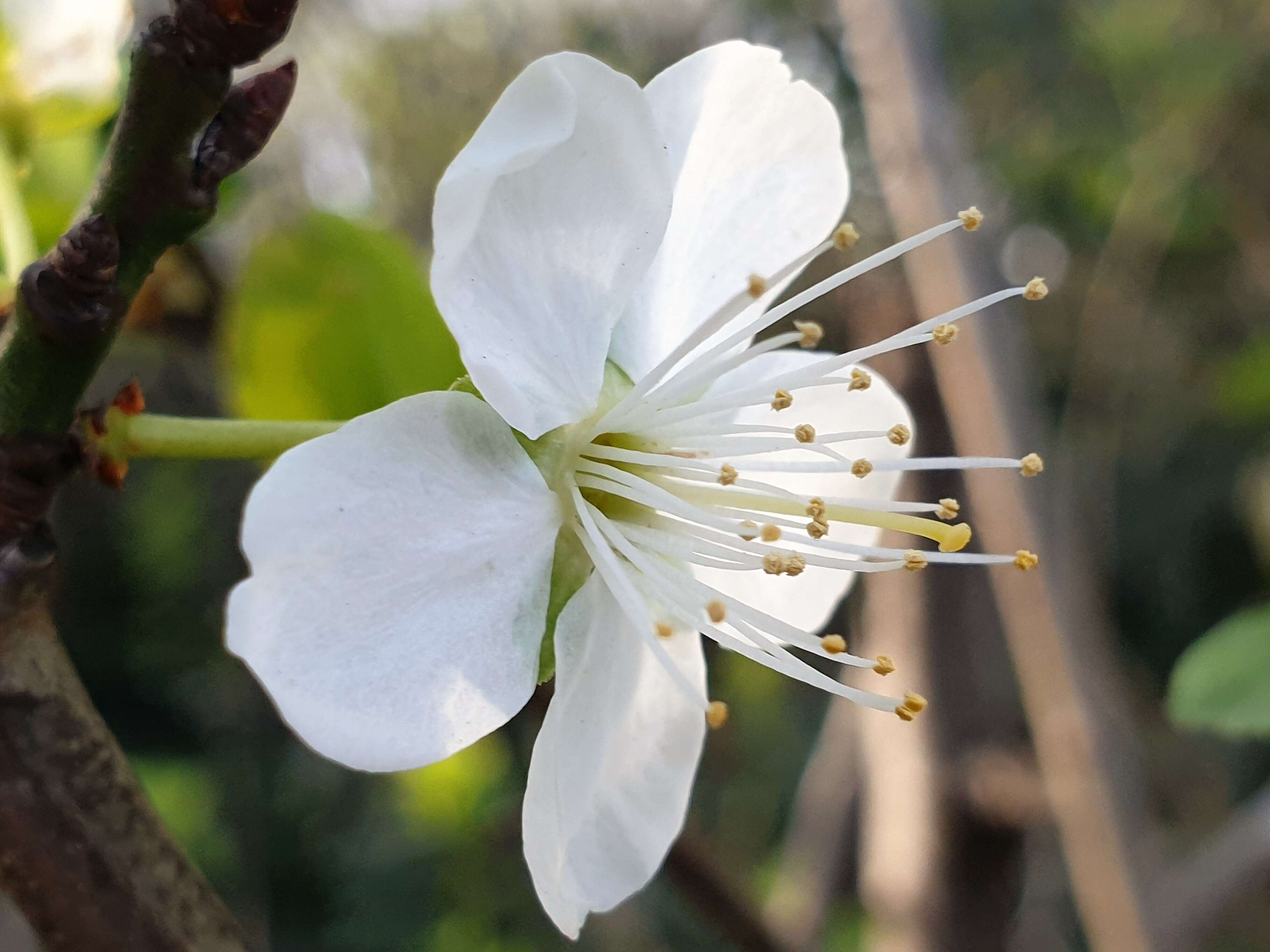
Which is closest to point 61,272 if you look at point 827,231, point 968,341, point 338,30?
Result: point 827,231

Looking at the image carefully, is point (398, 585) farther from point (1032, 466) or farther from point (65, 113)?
point (65, 113)

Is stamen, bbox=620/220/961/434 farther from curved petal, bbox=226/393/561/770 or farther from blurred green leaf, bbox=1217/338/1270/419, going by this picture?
blurred green leaf, bbox=1217/338/1270/419

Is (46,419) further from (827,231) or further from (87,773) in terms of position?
(827,231)

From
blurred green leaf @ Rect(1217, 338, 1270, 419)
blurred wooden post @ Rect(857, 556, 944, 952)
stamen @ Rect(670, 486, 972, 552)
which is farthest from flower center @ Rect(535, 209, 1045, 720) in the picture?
blurred green leaf @ Rect(1217, 338, 1270, 419)

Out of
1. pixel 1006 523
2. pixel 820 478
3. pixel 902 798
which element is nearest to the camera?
pixel 820 478

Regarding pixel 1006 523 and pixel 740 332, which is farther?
pixel 1006 523

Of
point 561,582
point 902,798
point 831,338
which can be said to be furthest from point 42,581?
point 831,338

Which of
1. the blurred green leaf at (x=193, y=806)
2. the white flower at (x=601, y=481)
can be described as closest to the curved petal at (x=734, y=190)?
the white flower at (x=601, y=481)
